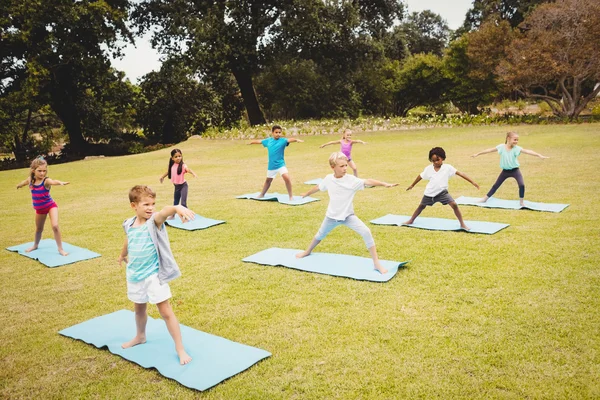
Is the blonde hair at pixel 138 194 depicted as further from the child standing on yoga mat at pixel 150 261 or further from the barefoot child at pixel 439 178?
the barefoot child at pixel 439 178

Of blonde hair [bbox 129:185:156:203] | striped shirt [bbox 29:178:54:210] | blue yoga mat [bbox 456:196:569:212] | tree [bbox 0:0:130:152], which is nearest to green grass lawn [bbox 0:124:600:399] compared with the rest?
blue yoga mat [bbox 456:196:569:212]

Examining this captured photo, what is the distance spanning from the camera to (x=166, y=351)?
4.62m

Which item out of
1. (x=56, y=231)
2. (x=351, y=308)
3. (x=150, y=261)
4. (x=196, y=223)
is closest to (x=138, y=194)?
(x=150, y=261)

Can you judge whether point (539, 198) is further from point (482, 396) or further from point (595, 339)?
point (482, 396)

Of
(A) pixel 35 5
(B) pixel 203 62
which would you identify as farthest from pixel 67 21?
(B) pixel 203 62

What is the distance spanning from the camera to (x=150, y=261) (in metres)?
4.42

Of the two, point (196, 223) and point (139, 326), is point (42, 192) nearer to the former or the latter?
point (196, 223)

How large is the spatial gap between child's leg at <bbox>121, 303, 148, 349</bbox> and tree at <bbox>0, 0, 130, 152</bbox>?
25.3 m

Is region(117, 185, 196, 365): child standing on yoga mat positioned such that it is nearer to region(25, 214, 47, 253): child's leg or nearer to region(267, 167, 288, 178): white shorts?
region(25, 214, 47, 253): child's leg

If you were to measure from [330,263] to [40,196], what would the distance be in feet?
16.8

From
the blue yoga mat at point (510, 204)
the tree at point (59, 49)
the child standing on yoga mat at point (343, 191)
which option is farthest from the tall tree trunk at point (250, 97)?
the child standing on yoga mat at point (343, 191)

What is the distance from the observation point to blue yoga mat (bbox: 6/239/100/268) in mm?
7750

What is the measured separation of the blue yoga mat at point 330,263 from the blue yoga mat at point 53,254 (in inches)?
116

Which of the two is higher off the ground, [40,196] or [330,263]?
[40,196]
